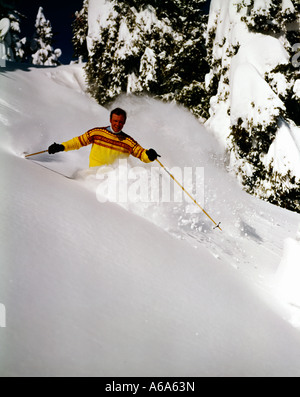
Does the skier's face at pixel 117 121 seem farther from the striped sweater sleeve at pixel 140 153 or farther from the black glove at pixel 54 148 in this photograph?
the black glove at pixel 54 148

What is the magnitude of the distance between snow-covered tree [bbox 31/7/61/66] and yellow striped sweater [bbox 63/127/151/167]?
39.8m

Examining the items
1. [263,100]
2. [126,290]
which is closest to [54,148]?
[126,290]

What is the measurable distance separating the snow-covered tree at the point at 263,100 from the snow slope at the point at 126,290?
24.3 ft

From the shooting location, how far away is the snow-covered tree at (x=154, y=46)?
15.9 m

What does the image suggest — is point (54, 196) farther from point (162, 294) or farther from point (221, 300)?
point (221, 300)

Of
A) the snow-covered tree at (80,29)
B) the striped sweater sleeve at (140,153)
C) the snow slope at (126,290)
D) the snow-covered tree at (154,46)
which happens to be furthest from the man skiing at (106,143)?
the snow-covered tree at (80,29)

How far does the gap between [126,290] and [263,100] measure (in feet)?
35.2

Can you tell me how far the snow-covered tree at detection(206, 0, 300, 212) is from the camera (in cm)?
1062

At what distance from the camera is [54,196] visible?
2.88 metres

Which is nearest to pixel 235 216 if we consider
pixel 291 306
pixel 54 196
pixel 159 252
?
pixel 291 306

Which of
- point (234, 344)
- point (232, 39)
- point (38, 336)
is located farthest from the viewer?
point (232, 39)

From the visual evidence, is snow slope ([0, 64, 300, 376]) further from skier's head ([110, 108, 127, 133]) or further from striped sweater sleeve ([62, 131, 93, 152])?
skier's head ([110, 108, 127, 133])

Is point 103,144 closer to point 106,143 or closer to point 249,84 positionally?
point 106,143
